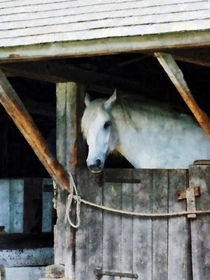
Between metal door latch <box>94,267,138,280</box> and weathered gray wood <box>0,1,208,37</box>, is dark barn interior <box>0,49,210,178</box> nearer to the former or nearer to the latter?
weathered gray wood <box>0,1,208,37</box>

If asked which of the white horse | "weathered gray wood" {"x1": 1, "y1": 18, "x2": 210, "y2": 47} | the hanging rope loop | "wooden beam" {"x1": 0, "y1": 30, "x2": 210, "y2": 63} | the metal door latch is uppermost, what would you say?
"weathered gray wood" {"x1": 1, "y1": 18, "x2": 210, "y2": 47}

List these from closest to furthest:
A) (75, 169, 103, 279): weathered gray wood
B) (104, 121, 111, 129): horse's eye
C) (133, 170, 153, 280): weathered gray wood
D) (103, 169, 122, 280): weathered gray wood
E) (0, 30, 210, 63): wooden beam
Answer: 1. (0, 30, 210, 63): wooden beam
2. (133, 170, 153, 280): weathered gray wood
3. (103, 169, 122, 280): weathered gray wood
4. (75, 169, 103, 279): weathered gray wood
5. (104, 121, 111, 129): horse's eye

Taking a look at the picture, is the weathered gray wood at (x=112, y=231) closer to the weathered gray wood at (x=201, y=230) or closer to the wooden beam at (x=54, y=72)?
the weathered gray wood at (x=201, y=230)

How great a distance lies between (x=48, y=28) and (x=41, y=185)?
11.9 ft

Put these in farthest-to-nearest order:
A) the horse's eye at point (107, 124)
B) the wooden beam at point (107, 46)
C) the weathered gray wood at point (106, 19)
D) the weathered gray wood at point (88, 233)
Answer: the horse's eye at point (107, 124) < the weathered gray wood at point (88, 233) < the weathered gray wood at point (106, 19) < the wooden beam at point (107, 46)

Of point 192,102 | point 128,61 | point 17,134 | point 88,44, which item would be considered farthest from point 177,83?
point 17,134

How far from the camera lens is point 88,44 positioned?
528 cm

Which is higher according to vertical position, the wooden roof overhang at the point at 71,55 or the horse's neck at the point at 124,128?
the wooden roof overhang at the point at 71,55

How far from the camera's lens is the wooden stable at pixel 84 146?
5.19 metres

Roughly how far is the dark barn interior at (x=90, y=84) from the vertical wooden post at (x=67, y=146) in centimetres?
15

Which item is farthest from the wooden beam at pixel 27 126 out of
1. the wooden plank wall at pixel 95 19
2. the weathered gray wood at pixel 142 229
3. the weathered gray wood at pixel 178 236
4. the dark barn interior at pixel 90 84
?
the weathered gray wood at pixel 178 236

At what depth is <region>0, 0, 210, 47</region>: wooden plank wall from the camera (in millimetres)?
5078

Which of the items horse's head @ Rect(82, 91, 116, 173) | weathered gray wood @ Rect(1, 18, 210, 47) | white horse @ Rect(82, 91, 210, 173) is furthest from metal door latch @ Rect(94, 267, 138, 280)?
weathered gray wood @ Rect(1, 18, 210, 47)

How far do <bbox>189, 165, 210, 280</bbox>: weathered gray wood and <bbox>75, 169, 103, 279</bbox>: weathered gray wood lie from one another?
893 mm
